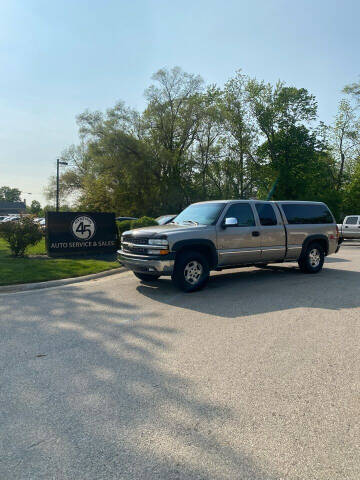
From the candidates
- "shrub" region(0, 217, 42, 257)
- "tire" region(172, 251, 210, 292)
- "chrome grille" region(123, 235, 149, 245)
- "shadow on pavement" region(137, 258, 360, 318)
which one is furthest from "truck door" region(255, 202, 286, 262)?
"shrub" region(0, 217, 42, 257)

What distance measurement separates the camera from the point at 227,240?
27.7 feet

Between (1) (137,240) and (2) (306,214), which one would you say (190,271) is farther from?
(2) (306,214)

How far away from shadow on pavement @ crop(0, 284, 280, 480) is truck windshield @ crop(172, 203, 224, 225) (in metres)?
3.57

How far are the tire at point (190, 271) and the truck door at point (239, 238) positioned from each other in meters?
0.56

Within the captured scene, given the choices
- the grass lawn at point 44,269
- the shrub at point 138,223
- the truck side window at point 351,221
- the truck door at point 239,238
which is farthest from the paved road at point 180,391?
the truck side window at point 351,221

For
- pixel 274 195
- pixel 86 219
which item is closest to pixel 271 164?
pixel 274 195

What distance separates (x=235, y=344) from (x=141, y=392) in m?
1.71

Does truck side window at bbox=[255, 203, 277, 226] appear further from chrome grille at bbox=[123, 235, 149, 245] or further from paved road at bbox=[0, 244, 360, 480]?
chrome grille at bbox=[123, 235, 149, 245]

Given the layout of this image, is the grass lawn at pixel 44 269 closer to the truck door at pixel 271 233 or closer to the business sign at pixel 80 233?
the business sign at pixel 80 233

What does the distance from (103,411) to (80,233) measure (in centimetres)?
1172

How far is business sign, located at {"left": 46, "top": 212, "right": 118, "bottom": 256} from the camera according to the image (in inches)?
539

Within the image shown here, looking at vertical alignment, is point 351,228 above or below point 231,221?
below

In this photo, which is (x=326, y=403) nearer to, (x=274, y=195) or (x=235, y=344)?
(x=235, y=344)

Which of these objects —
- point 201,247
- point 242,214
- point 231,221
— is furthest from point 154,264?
point 242,214
